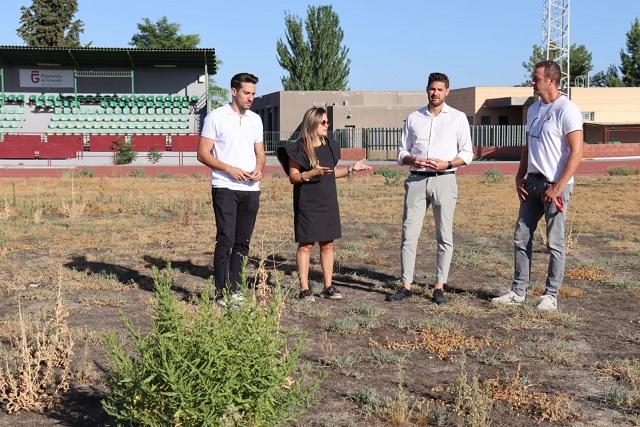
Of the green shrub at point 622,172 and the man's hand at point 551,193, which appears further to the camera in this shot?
the green shrub at point 622,172

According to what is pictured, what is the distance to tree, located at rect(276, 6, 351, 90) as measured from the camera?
231 ft

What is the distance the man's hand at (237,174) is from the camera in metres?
6.54

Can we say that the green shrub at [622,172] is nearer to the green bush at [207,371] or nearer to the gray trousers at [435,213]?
the gray trousers at [435,213]

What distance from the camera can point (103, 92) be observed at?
39125 mm

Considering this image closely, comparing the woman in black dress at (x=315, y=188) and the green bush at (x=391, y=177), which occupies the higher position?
the woman in black dress at (x=315, y=188)

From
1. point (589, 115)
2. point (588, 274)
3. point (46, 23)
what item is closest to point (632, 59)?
point (589, 115)

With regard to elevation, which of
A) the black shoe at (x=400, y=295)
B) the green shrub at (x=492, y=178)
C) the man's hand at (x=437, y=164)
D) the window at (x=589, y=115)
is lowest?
the black shoe at (x=400, y=295)

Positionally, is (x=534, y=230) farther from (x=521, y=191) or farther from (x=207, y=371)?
(x=207, y=371)

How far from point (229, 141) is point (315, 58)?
65323 millimetres

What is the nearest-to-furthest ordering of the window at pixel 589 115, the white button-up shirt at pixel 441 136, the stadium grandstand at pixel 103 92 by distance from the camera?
1. the white button-up shirt at pixel 441 136
2. the stadium grandstand at pixel 103 92
3. the window at pixel 589 115

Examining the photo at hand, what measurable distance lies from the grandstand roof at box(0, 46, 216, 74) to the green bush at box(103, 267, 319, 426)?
110 feet

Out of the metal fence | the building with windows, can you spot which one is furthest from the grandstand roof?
the building with windows

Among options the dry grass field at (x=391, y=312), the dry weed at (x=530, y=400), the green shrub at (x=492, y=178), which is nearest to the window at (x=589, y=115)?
the green shrub at (x=492, y=178)

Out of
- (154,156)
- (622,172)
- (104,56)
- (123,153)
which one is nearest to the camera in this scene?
(622,172)
